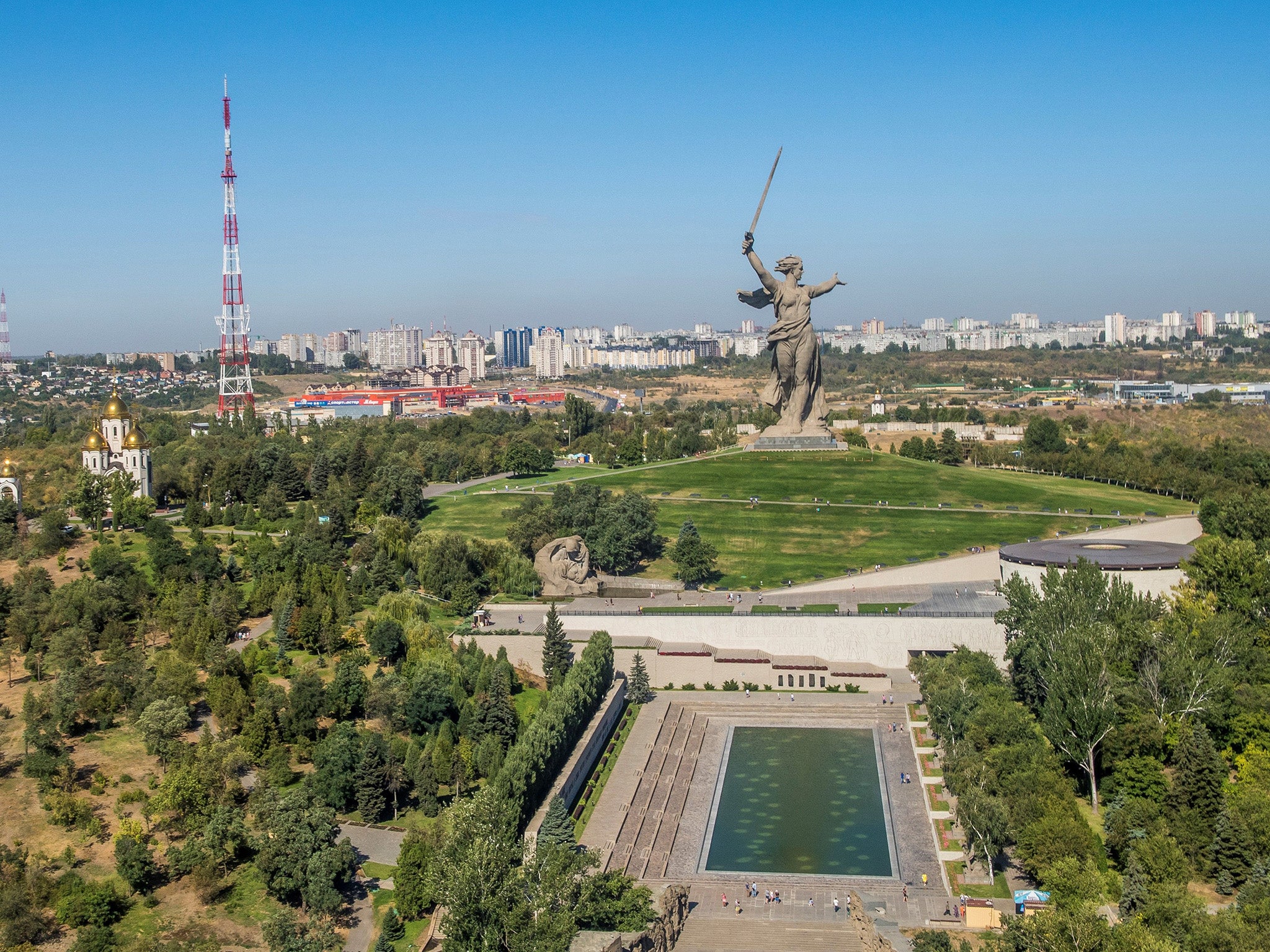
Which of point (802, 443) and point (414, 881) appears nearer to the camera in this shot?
point (414, 881)

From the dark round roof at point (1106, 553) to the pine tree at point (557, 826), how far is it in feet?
54.8

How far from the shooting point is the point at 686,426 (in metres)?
71.2

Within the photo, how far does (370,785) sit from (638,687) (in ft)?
30.6

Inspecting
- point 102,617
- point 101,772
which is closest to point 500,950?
point 101,772

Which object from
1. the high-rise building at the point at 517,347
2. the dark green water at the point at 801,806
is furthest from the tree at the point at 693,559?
the high-rise building at the point at 517,347

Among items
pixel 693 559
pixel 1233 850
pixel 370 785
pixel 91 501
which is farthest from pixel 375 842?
pixel 91 501

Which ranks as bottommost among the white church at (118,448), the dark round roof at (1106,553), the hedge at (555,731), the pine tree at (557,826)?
the pine tree at (557,826)

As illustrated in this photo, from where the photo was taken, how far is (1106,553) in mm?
36438

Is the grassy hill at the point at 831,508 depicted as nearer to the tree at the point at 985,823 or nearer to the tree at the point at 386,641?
the tree at the point at 386,641

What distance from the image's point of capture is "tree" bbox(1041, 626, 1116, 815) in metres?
25.6

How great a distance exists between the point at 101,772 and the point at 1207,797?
810 inches

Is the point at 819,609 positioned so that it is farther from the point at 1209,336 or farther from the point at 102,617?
the point at 1209,336

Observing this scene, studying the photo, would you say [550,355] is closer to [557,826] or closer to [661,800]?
[661,800]

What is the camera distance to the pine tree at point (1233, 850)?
2202 cm
